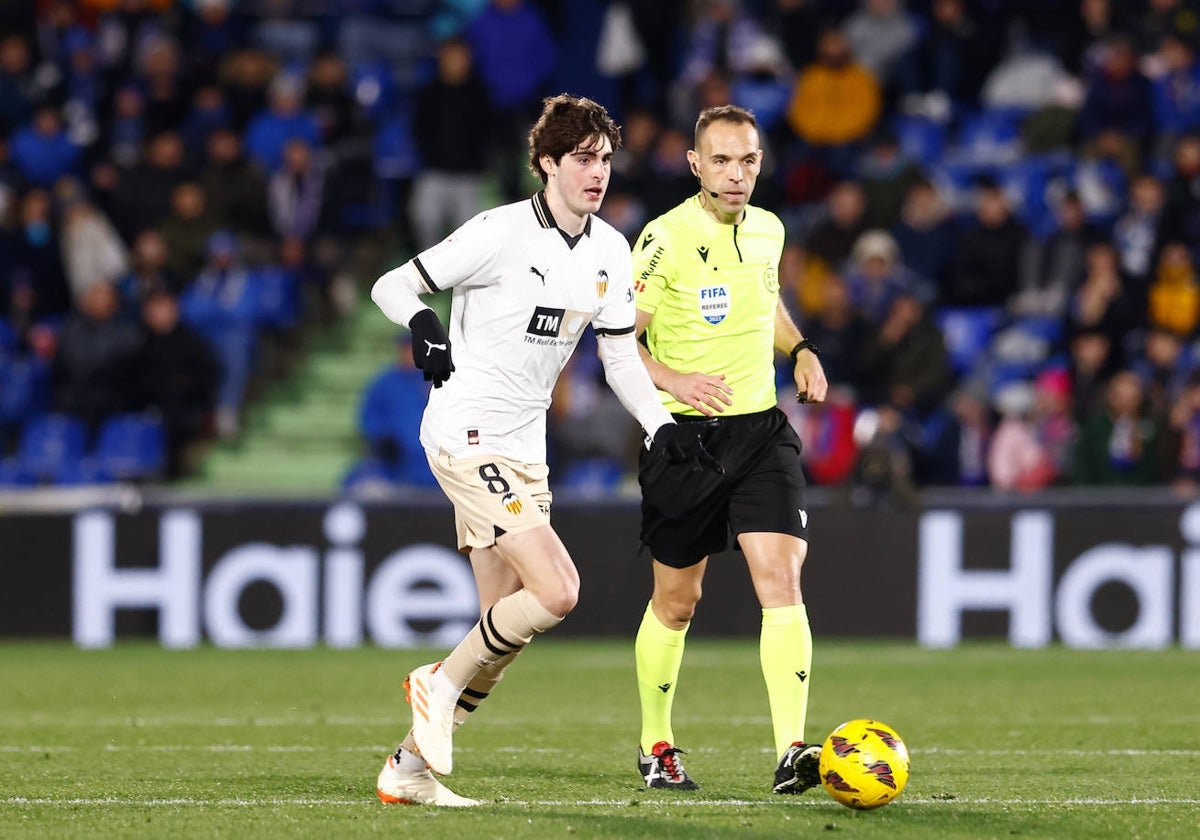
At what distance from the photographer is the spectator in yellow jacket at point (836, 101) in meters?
17.9

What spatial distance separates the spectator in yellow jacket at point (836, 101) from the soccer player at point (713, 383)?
406 inches

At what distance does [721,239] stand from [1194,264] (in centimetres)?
961

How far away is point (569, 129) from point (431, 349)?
0.98 m

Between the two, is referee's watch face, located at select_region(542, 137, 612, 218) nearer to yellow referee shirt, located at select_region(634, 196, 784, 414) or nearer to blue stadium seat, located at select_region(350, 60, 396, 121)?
yellow referee shirt, located at select_region(634, 196, 784, 414)

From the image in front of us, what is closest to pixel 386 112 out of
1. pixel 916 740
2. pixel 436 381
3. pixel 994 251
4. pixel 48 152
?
pixel 48 152

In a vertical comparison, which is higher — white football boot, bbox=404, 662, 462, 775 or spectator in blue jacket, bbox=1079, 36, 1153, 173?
spectator in blue jacket, bbox=1079, 36, 1153, 173

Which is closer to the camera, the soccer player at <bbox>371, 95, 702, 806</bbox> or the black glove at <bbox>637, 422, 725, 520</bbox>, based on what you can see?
the soccer player at <bbox>371, 95, 702, 806</bbox>

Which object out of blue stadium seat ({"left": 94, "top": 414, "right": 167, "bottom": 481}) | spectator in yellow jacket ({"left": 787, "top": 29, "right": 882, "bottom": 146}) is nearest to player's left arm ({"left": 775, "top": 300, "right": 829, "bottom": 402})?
blue stadium seat ({"left": 94, "top": 414, "right": 167, "bottom": 481})

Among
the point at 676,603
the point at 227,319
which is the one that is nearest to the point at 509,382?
the point at 676,603

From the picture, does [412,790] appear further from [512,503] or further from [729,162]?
[729,162]

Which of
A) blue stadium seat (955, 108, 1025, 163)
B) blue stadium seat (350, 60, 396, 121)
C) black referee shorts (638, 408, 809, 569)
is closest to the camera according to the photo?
black referee shorts (638, 408, 809, 569)

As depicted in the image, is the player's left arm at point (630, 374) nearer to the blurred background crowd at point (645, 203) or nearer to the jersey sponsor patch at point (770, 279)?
the jersey sponsor patch at point (770, 279)

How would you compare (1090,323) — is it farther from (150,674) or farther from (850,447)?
(150,674)

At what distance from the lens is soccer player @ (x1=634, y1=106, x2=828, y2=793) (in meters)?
7.50
